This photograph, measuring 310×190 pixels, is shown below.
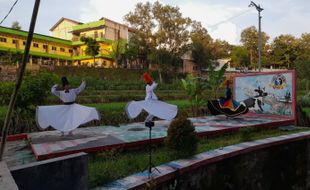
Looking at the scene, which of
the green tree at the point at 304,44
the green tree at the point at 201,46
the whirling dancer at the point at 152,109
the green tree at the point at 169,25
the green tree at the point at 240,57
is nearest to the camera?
the whirling dancer at the point at 152,109

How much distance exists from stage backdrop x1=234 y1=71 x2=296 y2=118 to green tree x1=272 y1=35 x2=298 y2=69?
42.0m

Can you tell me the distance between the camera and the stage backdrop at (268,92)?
11211mm

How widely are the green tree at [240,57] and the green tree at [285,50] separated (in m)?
4.89

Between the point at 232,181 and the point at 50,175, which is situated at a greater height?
the point at 50,175

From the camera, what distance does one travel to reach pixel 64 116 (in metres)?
7.12

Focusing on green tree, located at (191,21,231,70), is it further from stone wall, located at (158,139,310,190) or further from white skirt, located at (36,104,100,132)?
white skirt, located at (36,104,100,132)

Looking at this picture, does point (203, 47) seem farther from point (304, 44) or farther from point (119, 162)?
point (119, 162)

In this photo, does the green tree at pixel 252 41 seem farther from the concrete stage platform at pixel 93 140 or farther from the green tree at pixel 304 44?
the concrete stage platform at pixel 93 140

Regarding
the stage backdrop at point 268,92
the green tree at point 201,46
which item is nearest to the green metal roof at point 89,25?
the green tree at point 201,46

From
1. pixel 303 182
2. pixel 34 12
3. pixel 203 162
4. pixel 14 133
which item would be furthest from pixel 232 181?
pixel 14 133

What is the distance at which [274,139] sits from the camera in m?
7.72

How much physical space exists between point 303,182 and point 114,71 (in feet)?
100

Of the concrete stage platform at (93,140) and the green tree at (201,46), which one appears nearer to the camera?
the concrete stage platform at (93,140)

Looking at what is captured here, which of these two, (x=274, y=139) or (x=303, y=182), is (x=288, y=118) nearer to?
(x=303, y=182)
